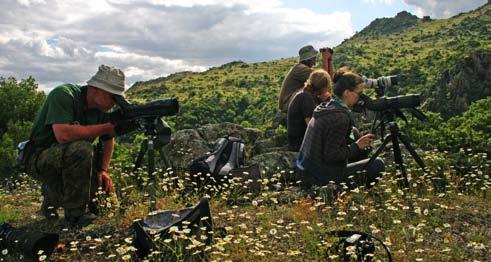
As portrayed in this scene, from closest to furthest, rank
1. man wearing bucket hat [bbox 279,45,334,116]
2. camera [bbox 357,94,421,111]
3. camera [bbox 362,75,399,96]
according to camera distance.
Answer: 1. camera [bbox 357,94,421,111]
2. camera [bbox 362,75,399,96]
3. man wearing bucket hat [bbox 279,45,334,116]

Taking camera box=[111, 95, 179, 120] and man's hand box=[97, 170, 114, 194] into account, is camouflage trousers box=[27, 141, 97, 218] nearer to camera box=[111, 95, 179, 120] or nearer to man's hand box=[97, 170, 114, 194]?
man's hand box=[97, 170, 114, 194]

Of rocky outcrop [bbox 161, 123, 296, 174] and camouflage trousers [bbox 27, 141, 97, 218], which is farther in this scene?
rocky outcrop [bbox 161, 123, 296, 174]

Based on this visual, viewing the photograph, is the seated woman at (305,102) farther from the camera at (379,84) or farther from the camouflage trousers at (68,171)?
the camouflage trousers at (68,171)

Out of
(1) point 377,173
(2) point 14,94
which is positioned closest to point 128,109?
(1) point 377,173

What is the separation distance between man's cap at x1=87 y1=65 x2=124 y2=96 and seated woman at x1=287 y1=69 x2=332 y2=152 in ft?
9.25

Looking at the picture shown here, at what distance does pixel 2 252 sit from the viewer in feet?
15.8

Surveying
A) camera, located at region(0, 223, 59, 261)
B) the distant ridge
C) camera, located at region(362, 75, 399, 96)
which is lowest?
camera, located at region(0, 223, 59, 261)

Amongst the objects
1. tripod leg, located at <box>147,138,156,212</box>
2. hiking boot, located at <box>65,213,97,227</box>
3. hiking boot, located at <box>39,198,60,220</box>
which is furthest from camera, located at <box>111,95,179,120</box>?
hiking boot, located at <box>39,198,60,220</box>

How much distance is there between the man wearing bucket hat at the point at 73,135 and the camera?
579 cm

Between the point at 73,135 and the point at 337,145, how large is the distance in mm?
3043

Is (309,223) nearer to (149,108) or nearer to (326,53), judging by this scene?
(149,108)

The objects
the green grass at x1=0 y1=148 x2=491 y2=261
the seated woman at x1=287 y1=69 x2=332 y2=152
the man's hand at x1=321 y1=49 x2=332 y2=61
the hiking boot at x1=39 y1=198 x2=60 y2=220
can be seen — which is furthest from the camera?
the man's hand at x1=321 y1=49 x2=332 y2=61

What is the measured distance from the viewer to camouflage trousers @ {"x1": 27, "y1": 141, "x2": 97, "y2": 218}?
582 centimetres

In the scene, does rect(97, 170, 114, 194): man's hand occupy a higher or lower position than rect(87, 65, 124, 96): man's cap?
lower
